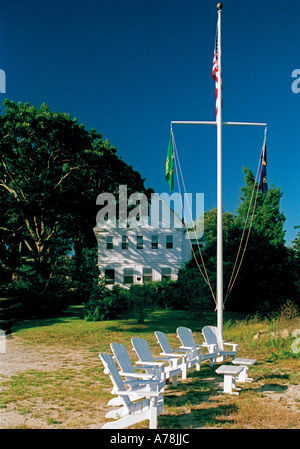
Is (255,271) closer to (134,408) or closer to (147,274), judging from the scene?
(147,274)

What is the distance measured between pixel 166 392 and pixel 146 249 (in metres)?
26.8

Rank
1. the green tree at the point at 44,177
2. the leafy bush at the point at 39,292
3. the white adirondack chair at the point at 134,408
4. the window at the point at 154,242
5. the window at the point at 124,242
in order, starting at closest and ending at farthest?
the white adirondack chair at the point at 134,408
the leafy bush at the point at 39,292
the green tree at the point at 44,177
the window at the point at 154,242
the window at the point at 124,242

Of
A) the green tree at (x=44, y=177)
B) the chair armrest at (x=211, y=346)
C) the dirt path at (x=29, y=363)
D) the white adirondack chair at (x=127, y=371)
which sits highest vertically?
the green tree at (x=44, y=177)

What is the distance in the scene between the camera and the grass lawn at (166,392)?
5.64 metres

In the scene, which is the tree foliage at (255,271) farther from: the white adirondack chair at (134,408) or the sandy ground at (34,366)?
the white adirondack chair at (134,408)

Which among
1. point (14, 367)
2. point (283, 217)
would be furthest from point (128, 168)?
point (14, 367)

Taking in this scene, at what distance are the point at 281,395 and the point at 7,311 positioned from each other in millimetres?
Result: 16579

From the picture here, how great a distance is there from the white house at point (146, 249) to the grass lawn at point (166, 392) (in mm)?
19215

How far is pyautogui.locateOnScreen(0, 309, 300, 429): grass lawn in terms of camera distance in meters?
5.64

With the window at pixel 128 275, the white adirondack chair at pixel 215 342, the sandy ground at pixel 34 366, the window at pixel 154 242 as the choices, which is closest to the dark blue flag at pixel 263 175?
the white adirondack chair at pixel 215 342

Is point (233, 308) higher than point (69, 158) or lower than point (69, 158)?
lower

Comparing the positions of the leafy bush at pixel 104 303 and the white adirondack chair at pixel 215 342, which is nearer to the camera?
the white adirondack chair at pixel 215 342
